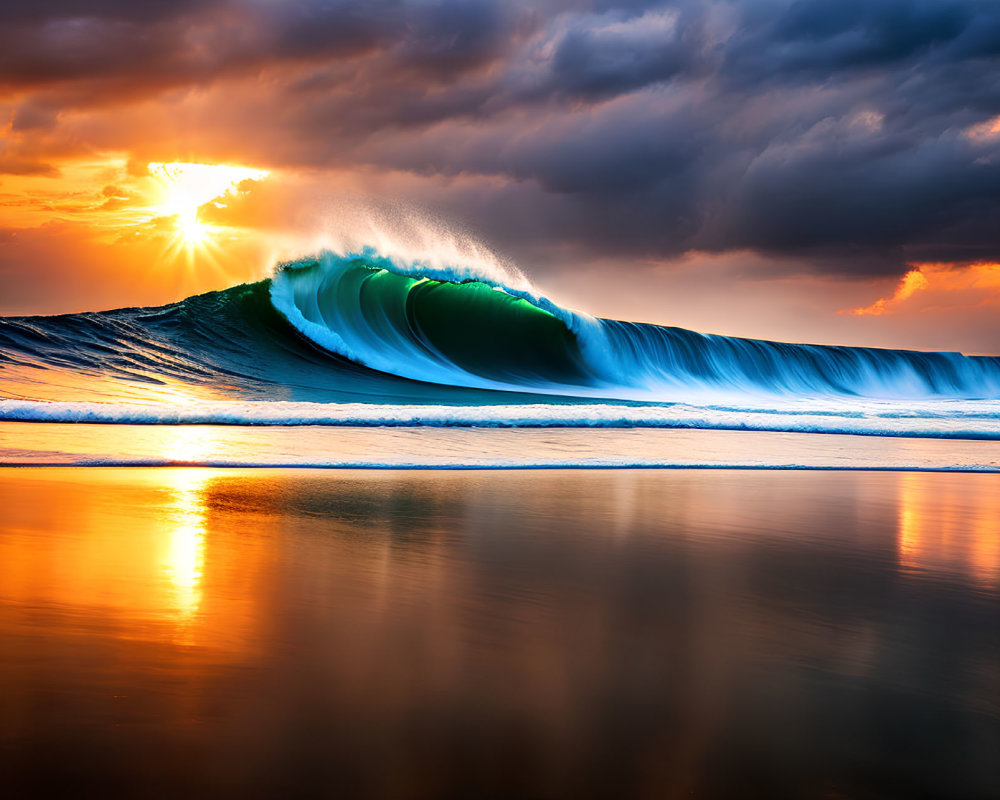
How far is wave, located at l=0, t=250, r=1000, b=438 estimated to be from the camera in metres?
8.95

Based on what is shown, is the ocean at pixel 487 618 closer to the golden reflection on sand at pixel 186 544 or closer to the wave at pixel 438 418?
the golden reflection on sand at pixel 186 544

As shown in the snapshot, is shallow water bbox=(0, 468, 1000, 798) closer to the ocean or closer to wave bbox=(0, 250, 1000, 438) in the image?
the ocean

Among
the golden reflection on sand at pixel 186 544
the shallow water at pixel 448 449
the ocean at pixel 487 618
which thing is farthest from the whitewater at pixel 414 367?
Answer: the golden reflection on sand at pixel 186 544

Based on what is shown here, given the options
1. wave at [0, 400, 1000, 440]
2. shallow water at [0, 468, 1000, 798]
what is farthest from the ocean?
wave at [0, 400, 1000, 440]

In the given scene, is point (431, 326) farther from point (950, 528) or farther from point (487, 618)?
point (487, 618)

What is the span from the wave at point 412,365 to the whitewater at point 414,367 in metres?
0.04

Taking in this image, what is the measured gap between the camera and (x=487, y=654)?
177 centimetres

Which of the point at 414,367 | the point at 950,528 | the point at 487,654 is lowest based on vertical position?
the point at 487,654

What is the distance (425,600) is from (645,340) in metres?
17.2

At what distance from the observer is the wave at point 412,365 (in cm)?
895

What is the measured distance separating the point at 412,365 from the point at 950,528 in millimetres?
12288

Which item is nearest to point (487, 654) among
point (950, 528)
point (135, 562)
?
point (135, 562)

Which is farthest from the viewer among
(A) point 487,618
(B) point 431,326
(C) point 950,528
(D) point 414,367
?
(B) point 431,326

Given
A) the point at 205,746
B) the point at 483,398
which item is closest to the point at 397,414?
the point at 483,398
